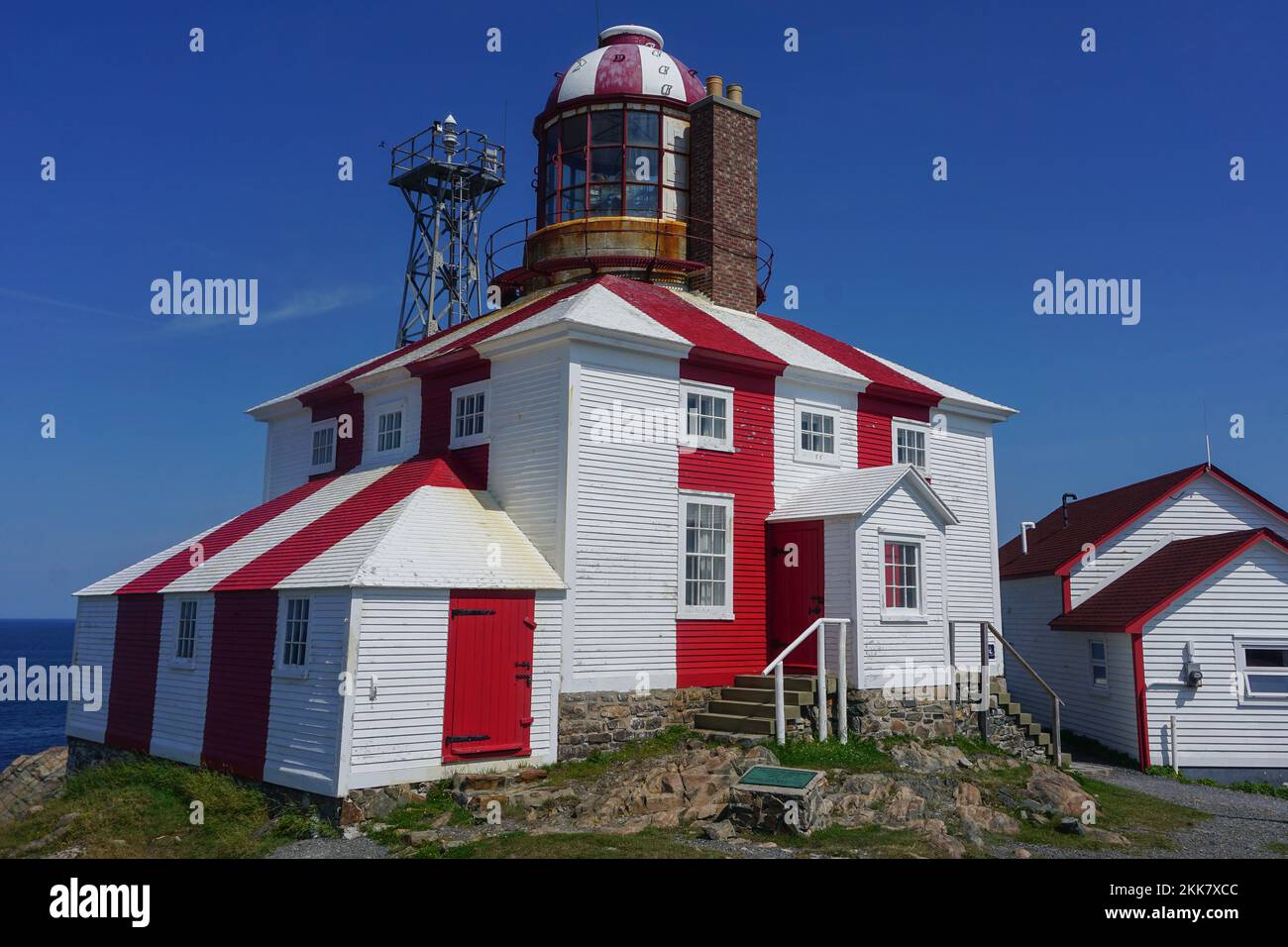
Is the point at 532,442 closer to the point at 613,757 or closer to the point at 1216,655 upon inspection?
the point at 613,757

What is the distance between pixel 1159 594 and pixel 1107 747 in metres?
3.60

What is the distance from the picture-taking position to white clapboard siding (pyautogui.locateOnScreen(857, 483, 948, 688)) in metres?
17.8

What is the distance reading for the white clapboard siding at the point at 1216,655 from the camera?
68.5 feet

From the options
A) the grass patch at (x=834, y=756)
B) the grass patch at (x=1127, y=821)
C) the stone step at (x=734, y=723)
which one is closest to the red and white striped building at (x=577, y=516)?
the stone step at (x=734, y=723)

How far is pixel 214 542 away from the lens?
20328mm

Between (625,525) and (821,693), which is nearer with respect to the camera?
(821,693)

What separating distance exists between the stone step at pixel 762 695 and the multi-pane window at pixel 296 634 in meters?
7.36

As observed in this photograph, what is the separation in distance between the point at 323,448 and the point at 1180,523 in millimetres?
21083

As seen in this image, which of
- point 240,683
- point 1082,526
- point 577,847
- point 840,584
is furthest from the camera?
point 1082,526

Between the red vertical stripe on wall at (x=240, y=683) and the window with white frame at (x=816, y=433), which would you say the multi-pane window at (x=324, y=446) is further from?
the window with white frame at (x=816, y=433)

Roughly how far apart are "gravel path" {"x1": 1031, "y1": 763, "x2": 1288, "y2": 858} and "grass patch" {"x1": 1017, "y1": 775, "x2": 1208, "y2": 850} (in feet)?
0.70

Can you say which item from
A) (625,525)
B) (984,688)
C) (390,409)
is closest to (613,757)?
(625,525)
